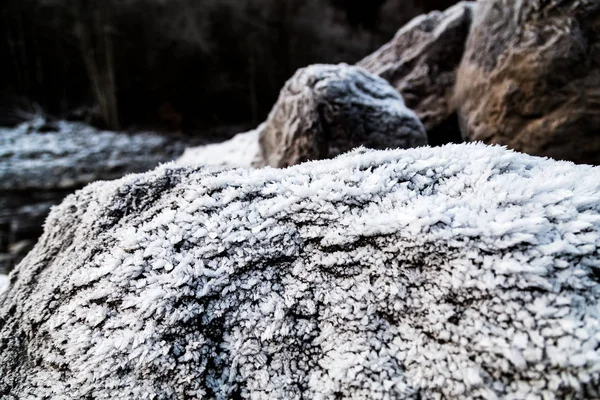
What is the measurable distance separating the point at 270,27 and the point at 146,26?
427 centimetres

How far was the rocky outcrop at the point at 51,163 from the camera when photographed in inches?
182

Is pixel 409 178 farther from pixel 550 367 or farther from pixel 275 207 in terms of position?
pixel 550 367

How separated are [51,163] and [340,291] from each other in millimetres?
8037

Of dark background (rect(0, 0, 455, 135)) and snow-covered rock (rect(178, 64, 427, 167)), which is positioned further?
dark background (rect(0, 0, 455, 135))

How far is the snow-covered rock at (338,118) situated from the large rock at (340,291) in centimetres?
163

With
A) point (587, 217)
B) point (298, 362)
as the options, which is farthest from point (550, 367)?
point (298, 362)

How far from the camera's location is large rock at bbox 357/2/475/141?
4.50m

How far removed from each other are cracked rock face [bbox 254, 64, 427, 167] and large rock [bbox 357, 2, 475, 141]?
1.59m

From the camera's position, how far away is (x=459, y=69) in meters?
4.38

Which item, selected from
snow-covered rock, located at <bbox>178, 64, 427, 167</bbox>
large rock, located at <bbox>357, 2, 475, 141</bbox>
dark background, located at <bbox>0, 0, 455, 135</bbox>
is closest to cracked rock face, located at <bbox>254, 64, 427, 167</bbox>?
snow-covered rock, located at <bbox>178, 64, 427, 167</bbox>

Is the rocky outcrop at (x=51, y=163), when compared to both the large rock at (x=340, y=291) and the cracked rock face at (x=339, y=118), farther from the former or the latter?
the large rock at (x=340, y=291)

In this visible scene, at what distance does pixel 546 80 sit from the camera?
3.07 metres

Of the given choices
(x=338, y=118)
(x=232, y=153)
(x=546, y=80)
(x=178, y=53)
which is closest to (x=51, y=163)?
(x=232, y=153)

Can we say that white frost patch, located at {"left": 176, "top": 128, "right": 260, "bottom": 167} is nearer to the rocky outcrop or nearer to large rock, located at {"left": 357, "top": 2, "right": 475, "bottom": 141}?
the rocky outcrop
